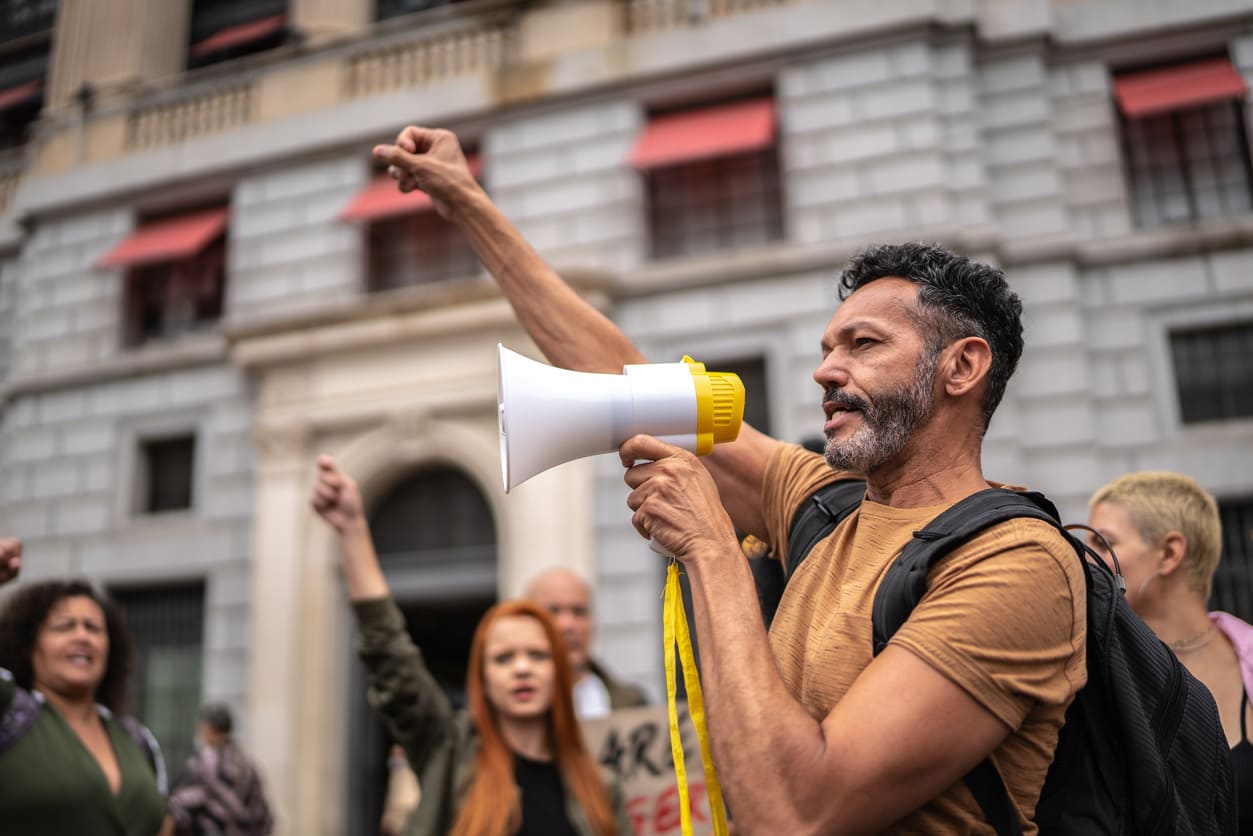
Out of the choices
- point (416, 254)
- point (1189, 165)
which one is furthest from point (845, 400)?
point (416, 254)

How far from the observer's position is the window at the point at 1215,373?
9500 millimetres

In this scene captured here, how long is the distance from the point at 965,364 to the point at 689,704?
78cm

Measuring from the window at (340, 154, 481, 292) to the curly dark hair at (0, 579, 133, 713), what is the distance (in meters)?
8.36

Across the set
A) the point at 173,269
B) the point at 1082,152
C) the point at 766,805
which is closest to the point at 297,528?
the point at 173,269

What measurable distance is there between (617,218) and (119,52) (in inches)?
302

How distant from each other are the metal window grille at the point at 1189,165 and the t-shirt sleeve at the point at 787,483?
30.4 ft

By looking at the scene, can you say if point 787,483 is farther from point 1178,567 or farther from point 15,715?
point 15,715

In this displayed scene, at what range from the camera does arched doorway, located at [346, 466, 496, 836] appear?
1107cm

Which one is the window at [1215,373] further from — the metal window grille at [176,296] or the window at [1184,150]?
the metal window grille at [176,296]

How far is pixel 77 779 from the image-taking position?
3471 mm

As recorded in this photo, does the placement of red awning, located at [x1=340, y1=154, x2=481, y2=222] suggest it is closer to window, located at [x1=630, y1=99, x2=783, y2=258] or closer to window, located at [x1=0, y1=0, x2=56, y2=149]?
window, located at [x1=630, y1=99, x2=783, y2=258]

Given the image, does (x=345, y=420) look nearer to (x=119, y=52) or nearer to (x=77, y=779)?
(x=119, y=52)

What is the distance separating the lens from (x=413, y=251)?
12312mm

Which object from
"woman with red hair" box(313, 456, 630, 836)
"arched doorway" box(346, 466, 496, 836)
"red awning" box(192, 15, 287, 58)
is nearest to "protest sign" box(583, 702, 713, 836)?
"woman with red hair" box(313, 456, 630, 836)
